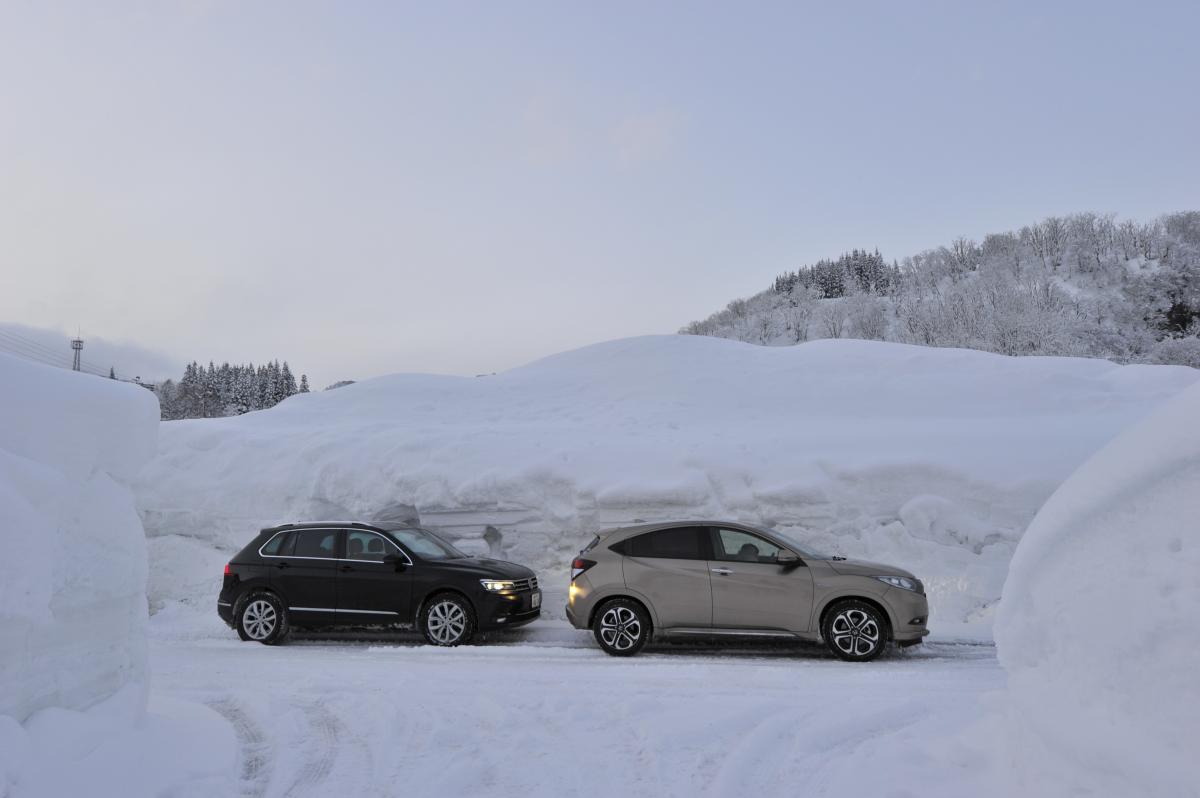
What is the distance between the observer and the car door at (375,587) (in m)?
9.90

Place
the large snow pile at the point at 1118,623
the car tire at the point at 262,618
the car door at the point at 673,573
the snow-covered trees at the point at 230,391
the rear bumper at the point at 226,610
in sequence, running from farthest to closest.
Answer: the snow-covered trees at the point at 230,391 < the rear bumper at the point at 226,610 < the car tire at the point at 262,618 < the car door at the point at 673,573 < the large snow pile at the point at 1118,623

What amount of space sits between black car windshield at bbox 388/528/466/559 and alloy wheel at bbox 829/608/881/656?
5183mm

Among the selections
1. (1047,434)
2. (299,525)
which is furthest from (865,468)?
(299,525)

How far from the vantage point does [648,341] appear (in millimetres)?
26203

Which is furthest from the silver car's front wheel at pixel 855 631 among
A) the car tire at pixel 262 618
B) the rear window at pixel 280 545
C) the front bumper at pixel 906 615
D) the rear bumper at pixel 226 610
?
the rear bumper at pixel 226 610

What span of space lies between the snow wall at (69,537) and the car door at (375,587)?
500 cm

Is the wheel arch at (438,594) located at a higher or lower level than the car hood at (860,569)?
lower

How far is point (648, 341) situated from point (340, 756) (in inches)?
863

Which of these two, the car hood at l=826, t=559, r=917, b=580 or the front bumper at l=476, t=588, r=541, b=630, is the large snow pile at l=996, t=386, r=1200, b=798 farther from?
the front bumper at l=476, t=588, r=541, b=630

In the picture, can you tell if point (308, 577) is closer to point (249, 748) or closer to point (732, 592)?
point (249, 748)

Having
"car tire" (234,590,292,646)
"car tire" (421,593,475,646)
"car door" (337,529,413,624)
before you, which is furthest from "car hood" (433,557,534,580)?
"car tire" (234,590,292,646)

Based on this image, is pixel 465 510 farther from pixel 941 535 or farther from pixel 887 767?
pixel 887 767

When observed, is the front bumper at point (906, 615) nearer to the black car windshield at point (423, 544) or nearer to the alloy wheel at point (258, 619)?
the black car windshield at point (423, 544)

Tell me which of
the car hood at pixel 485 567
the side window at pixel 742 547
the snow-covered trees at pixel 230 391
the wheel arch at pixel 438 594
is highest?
the snow-covered trees at pixel 230 391
